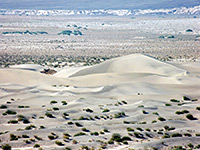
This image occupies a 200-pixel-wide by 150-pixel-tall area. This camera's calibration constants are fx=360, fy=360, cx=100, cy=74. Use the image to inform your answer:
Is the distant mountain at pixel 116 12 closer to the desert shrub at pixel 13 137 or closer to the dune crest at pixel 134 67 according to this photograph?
the dune crest at pixel 134 67

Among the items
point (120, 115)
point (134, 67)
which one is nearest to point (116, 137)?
point (120, 115)

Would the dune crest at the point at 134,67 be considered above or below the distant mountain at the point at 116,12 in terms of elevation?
below

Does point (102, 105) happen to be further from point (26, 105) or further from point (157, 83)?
point (157, 83)

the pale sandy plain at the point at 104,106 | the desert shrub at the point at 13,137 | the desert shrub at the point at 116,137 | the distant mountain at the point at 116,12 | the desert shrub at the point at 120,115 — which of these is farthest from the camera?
the distant mountain at the point at 116,12

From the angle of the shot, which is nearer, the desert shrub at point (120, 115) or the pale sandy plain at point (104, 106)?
the pale sandy plain at point (104, 106)

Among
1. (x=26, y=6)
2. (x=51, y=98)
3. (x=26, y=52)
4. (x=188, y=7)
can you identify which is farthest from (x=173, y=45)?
(x=26, y=6)

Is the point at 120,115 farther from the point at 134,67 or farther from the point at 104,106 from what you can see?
the point at 134,67

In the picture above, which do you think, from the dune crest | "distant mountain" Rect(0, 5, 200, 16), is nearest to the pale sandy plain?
the dune crest

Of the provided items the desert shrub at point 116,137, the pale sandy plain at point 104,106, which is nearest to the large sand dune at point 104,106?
the pale sandy plain at point 104,106
